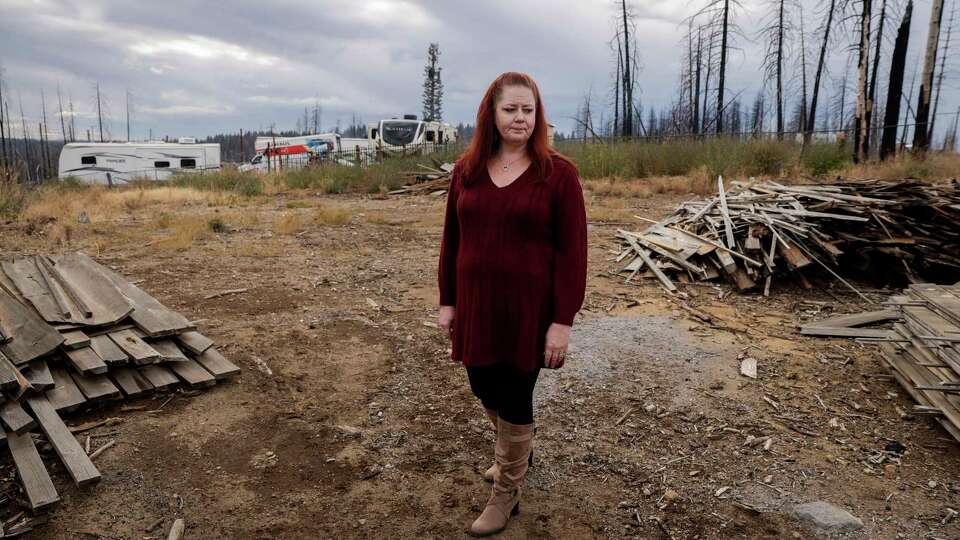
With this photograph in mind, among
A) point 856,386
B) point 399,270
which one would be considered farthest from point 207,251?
point 856,386

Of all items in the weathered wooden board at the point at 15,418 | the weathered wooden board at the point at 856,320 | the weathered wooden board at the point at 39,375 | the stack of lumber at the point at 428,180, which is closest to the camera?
the weathered wooden board at the point at 15,418

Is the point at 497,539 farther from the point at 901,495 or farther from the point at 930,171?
the point at 930,171

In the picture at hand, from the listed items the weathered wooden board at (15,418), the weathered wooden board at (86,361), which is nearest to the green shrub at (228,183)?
the weathered wooden board at (86,361)

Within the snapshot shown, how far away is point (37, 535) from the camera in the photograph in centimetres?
269

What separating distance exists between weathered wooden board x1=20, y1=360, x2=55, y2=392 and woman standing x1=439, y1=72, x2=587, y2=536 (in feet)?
8.79

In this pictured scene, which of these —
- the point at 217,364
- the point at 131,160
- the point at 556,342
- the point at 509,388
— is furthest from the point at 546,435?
the point at 131,160

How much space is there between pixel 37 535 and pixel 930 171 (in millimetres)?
17641

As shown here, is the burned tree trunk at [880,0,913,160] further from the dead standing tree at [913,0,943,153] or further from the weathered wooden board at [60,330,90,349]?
the weathered wooden board at [60,330,90,349]

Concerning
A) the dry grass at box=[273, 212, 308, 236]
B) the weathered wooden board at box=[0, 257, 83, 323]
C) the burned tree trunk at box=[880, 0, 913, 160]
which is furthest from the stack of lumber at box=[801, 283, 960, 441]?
the burned tree trunk at box=[880, 0, 913, 160]

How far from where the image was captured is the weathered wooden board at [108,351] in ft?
12.6

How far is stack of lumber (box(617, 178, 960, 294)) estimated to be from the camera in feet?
22.1

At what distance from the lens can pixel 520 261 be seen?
2.31m

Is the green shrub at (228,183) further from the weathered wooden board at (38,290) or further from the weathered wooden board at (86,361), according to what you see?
the weathered wooden board at (86,361)

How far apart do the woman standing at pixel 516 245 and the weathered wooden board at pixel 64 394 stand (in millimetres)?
2678
